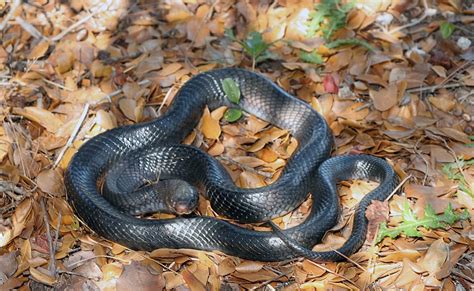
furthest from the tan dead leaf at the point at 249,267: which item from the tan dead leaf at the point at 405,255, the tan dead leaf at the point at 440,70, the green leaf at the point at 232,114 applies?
the tan dead leaf at the point at 440,70

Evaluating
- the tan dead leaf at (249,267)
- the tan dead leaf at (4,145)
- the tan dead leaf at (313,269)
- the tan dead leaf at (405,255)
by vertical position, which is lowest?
the tan dead leaf at (405,255)

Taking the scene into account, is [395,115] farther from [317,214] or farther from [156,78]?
[156,78]

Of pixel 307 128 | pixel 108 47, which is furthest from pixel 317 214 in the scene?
pixel 108 47

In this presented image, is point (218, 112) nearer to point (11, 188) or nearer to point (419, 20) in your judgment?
point (11, 188)

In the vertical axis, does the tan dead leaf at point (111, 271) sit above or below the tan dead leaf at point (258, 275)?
above

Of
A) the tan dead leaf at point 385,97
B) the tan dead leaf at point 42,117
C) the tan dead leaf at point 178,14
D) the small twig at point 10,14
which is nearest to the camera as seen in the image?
the tan dead leaf at point 42,117

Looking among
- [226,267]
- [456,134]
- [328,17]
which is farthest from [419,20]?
[226,267]

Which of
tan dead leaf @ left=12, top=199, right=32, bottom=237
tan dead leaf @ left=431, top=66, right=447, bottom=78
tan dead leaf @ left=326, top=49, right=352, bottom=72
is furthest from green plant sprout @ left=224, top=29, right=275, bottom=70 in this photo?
tan dead leaf @ left=12, top=199, right=32, bottom=237

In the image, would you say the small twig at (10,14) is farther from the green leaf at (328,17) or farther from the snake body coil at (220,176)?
the green leaf at (328,17)
